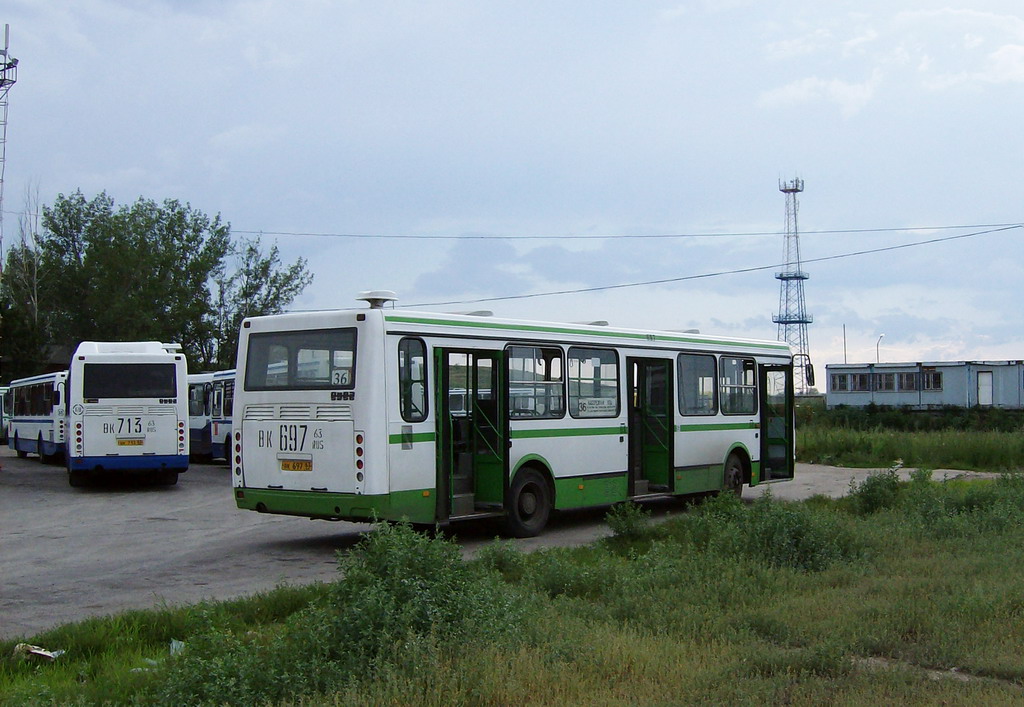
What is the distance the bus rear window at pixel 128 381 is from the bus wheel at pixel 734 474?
1150cm

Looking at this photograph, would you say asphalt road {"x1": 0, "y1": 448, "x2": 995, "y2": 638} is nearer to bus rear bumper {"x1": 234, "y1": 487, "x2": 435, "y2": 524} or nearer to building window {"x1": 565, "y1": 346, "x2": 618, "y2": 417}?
bus rear bumper {"x1": 234, "y1": 487, "x2": 435, "y2": 524}

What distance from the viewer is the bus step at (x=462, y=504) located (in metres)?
13.7

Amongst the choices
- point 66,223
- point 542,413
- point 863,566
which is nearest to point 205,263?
point 66,223

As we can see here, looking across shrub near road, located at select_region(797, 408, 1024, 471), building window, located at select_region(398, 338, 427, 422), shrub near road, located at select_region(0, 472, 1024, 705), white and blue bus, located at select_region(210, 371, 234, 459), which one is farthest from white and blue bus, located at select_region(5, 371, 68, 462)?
shrub near road, located at select_region(797, 408, 1024, 471)

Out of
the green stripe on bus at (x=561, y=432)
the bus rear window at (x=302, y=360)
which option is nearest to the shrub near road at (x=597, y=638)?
the bus rear window at (x=302, y=360)

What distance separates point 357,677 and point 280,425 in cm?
740

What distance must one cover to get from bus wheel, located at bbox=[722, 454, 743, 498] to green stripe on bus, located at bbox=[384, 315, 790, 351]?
6.60ft

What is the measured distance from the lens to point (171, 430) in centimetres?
2245

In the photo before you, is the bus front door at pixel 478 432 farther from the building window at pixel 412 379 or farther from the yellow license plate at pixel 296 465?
the yellow license plate at pixel 296 465

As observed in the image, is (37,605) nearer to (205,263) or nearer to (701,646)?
(701,646)

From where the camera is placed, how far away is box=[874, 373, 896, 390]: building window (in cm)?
5809

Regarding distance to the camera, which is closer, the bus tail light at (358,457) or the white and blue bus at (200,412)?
the bus tail light at (358,457)

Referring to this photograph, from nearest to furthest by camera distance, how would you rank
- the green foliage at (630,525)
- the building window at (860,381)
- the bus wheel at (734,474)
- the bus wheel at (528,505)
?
the green foliage at (630,525) < the bus wheel at (528,505) < the bus wheel at (734,474) < the building window at (860,381)

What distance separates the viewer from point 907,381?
5762cm
